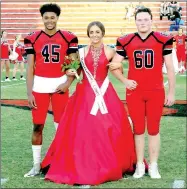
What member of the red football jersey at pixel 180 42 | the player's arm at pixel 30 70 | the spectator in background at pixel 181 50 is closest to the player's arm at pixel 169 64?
the player's arm at pixel 30 70

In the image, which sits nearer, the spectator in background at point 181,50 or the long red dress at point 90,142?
the long red dress at point 90,142

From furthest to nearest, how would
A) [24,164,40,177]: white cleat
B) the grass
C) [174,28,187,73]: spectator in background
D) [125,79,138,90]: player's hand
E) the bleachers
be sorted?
the bleachers, [174,28,187,73]: spectator in background, [24,164,40,177]: white cleat, [125,79,138,90]: player's hand, the grass

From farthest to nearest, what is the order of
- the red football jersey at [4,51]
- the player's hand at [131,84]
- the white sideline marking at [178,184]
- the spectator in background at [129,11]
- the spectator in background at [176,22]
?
the spectator in background at [129,11] → the spectator in background at [176,22] → the red football jersey at [4,51] → the player's hand at [131,84] → the white sideline marking at [178,184]

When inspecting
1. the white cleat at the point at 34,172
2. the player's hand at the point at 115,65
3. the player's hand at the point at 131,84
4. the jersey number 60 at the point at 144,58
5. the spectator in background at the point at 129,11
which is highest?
the spectator in background at the point at 129,11

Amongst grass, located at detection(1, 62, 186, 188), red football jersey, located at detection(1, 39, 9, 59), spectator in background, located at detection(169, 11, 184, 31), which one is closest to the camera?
grass, located at detection(1, 62, 186, 188)

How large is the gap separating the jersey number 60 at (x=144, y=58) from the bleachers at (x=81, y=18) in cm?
2674

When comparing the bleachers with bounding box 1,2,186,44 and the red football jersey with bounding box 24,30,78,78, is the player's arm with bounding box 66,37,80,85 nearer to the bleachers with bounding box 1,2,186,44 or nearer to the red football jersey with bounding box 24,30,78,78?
the red football jersey with bounding box 24,30,78,78

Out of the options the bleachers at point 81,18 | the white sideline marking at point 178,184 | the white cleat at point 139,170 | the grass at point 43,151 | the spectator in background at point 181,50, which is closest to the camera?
the white sideline marking at point 178,184

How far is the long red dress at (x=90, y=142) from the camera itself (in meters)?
6.25

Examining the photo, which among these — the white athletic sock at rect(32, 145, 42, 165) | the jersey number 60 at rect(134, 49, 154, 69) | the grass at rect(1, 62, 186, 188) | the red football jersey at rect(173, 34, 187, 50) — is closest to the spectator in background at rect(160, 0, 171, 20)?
the red football jersey at rect(173, 34, 187, 50)

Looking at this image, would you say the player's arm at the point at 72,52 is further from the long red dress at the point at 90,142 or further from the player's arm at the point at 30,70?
the player's arm at the point at 30,70

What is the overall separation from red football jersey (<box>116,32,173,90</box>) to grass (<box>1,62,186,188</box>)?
94 cm

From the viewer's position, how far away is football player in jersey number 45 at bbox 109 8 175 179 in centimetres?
636

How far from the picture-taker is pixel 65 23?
113 feet
